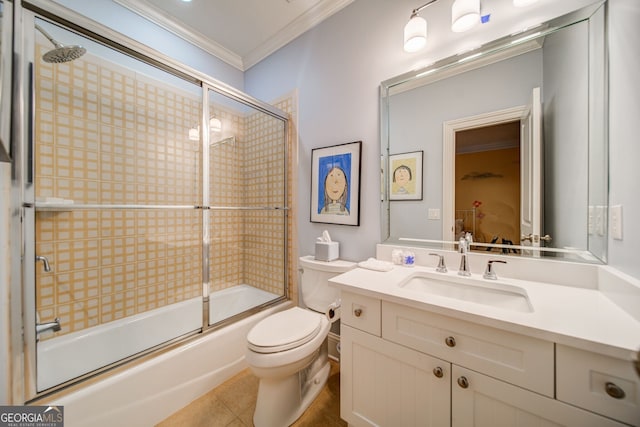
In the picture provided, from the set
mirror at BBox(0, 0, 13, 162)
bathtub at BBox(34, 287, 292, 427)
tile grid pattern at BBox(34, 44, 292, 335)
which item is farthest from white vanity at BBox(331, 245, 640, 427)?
mirror at BBox(0, 0, 13, 162)

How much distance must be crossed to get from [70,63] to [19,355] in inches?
66.1

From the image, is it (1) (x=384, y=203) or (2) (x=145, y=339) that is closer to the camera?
(1) (x=384, y=203)

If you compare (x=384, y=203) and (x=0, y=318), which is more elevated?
(x=384, y=203)

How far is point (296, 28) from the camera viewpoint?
1970 mm

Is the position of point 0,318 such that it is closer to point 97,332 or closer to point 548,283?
point 97,332

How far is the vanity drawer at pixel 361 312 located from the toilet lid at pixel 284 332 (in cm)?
27

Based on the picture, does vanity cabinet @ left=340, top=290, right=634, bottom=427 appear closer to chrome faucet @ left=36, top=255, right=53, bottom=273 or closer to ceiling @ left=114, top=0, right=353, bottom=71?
chrome faucet @ left=36, top=255, right=53, bottom=273

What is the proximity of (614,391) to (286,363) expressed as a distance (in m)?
1.09

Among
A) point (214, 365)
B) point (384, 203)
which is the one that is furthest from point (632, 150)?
point (214, 365)

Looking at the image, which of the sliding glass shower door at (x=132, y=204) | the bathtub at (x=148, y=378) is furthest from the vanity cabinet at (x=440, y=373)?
the sliding glass shower door at (x=132, y=204)

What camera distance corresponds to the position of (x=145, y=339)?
5.53ft

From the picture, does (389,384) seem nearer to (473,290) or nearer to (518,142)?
(473,290)

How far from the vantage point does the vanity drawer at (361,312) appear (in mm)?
995

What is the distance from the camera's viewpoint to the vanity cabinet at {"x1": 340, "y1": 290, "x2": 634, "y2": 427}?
0.68 metres
